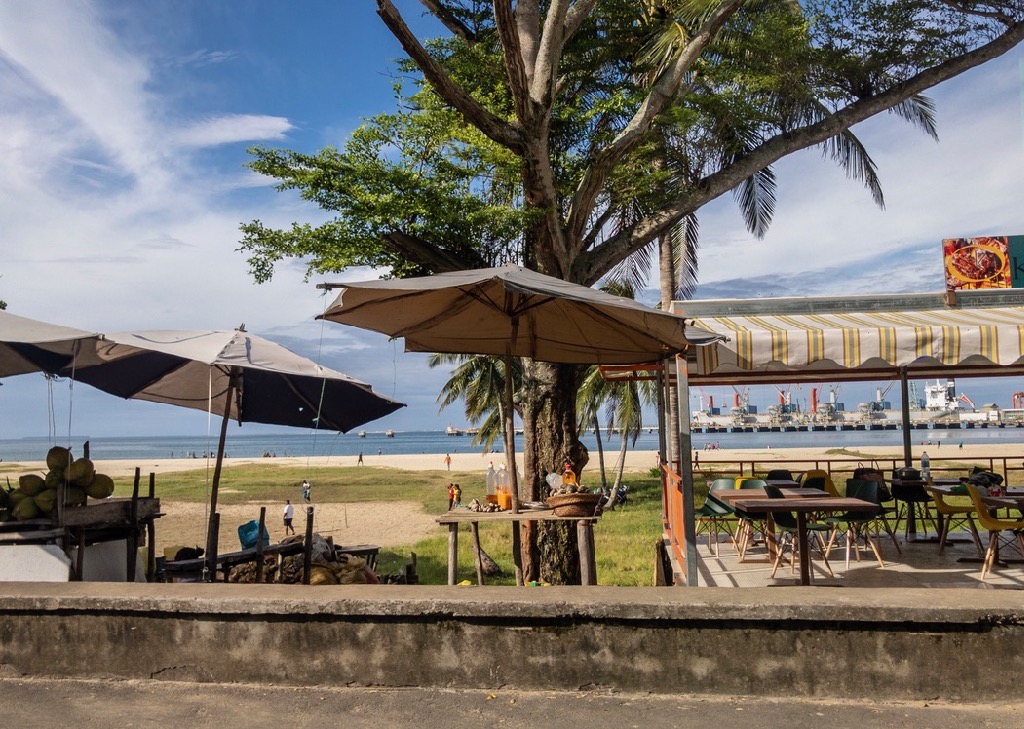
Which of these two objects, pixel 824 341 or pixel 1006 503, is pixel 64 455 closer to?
pixel 824 341

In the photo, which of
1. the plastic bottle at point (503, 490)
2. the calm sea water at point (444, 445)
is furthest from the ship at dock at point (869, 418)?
the plastic bottle at point (503, 490)

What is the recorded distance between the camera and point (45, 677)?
155 inches

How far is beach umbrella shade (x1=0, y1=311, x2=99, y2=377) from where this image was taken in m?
5.37

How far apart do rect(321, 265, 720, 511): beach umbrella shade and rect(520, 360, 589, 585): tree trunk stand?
6.73 feet

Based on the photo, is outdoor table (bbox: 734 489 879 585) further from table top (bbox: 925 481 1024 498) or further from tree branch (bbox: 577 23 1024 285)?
tree branch (bbox: 577 23 1024 285)

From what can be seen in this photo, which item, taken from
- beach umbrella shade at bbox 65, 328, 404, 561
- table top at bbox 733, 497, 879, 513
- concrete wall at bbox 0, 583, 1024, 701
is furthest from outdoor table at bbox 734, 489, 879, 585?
beach umbrella shade at bbox 65, 328, 404, 561

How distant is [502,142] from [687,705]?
6647 millimetres

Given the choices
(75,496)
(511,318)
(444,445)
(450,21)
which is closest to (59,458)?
(75,496)

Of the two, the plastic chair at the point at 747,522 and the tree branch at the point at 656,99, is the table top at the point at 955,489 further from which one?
the tree branch at the point at 656,99

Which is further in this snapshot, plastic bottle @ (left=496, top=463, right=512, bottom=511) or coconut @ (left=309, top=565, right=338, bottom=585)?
coconut @ (left=309, top=565, right=338, bottom=585)

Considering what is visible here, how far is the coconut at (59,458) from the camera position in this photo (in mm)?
6234

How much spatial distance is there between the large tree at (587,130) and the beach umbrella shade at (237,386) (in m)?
2.71

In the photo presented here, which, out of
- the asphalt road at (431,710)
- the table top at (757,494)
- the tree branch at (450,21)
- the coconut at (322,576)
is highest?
the tree branch at (450,21)

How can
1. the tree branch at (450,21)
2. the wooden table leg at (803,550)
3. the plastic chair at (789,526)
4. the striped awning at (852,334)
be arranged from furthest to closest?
the tree branch at (450,21) < the plastic chair at (789,526) < the striped awning at (852,334) < the wooden table leg at (803,550)
